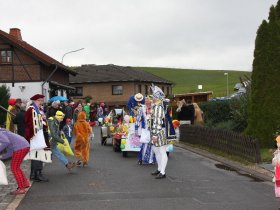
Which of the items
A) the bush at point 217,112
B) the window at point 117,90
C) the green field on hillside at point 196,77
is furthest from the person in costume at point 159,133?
the green field on hillside at point 196,77

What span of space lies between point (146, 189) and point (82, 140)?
14.2 ft

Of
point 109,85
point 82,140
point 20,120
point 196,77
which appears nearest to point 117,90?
point 109,85

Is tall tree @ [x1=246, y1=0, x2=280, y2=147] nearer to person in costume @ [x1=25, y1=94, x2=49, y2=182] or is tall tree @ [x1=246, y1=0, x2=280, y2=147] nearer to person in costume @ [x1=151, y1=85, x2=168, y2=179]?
person in costume @ [x1=151, y1=85, x2=168, y2=179]

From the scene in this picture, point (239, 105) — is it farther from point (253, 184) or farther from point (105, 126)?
point (253, 184)

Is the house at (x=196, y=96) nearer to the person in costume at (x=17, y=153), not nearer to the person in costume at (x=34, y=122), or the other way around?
the person in costume at (x=34, y=122)

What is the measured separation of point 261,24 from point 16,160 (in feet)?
33.5

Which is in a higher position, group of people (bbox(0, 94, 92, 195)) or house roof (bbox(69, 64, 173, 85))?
house roof (bbox(69, 64, 173, 85))

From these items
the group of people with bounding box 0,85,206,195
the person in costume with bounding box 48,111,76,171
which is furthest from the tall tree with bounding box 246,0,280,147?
the person in costume with bounding box 48,111,76,171

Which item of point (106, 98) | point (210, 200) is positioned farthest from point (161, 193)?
point (106, 98)

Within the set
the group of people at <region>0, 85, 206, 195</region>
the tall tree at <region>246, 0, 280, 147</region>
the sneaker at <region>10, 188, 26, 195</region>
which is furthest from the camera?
the tall tree at <region>246, 0, 280, 147</region>

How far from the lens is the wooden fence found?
1449 centimetres

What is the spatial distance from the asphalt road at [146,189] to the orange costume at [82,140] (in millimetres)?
339

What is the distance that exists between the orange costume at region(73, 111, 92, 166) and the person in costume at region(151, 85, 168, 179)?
255 cm

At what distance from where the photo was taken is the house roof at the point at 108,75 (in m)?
71.8
